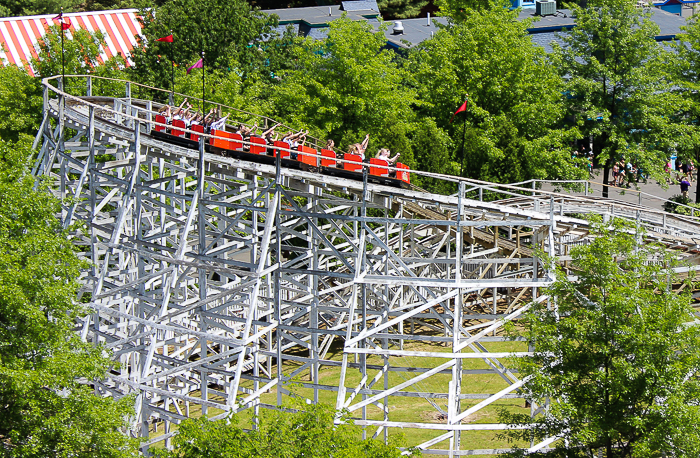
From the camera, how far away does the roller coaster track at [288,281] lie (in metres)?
22.0

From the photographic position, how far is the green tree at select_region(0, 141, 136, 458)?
18.1 meters

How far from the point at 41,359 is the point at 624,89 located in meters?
28.6

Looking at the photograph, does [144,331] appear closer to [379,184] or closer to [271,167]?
[271,167]

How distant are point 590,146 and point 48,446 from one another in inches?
1270

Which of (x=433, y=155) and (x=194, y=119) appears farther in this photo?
(x=433, y=155)

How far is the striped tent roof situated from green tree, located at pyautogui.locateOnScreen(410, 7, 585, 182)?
15.2m

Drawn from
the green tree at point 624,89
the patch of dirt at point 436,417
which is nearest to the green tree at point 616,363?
the patch of dirt at point 436,417

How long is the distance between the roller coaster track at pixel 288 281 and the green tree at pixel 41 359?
2.18 metres

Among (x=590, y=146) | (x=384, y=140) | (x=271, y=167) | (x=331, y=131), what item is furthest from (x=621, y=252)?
(x=590, y=146)

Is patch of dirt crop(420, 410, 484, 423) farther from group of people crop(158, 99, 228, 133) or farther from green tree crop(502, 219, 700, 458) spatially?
group of people crop(158, 99, 228, 133)

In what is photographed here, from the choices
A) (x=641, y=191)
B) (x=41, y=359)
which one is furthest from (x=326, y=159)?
(x=641, y=191)

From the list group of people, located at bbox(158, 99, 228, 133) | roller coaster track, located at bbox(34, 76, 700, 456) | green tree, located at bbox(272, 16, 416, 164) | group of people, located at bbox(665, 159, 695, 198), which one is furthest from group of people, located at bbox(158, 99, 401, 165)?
group of people, located at bbox(665, 159, 695, 198)

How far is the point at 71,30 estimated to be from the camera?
4294cm

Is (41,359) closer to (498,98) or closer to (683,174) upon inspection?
(498,98)
